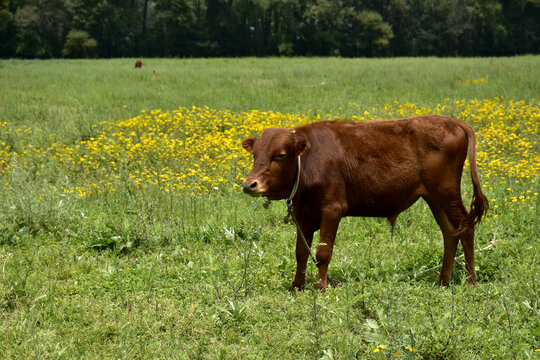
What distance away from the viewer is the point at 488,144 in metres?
9.79

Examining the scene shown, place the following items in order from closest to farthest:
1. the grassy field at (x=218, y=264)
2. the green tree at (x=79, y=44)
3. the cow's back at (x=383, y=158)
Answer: the grassy field at (x=218, y=264) < the cow's back at (x=383, y=158) < the green tree at (x=79, y=44)

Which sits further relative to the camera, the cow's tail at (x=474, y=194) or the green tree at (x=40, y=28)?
the green tree at (x=40, y=28)

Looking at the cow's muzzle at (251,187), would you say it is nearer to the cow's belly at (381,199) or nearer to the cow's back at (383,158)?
the cow's back at (383,158)

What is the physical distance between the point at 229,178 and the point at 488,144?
4960 mm

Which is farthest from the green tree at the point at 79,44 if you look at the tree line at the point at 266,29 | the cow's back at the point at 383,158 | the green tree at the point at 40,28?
the cow's back at the point at 383,158

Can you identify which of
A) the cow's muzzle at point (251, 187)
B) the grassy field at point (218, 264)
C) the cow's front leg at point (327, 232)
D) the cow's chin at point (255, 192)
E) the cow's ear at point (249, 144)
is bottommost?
the grassy field at point (218, 264)

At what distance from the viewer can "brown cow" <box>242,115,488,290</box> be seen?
451 cm

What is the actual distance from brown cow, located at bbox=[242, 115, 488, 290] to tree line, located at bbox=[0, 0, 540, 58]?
53607mm

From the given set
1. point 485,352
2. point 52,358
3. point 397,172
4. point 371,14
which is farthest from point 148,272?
point 371,14

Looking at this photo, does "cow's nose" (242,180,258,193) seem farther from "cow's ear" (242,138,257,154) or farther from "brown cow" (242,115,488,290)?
"cow's ear" (242,138,257,154)

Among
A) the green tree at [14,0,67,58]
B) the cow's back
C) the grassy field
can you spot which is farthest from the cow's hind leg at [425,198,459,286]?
the green tree at [14,0,67,58]

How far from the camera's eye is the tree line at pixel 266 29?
56469 millimetres

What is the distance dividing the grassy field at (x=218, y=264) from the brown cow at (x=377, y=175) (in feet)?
1.51

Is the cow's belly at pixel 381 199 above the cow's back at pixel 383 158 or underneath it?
underneath
